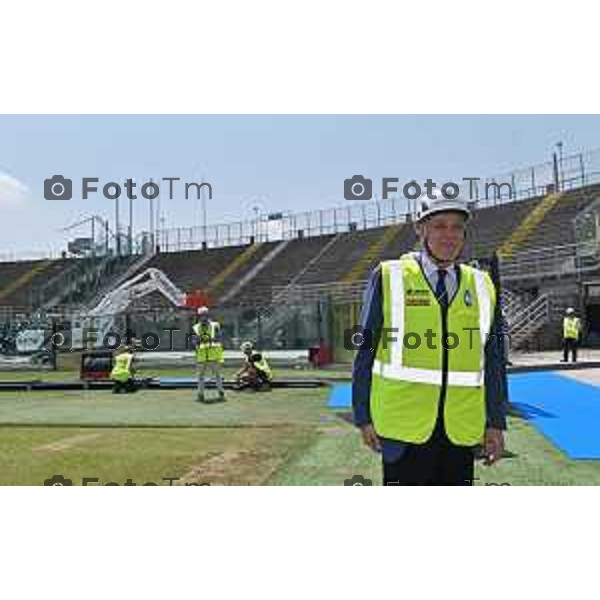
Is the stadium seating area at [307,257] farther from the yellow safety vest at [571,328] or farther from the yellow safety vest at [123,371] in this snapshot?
the yellow safety vest at [123,371]

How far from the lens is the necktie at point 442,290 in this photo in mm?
3600

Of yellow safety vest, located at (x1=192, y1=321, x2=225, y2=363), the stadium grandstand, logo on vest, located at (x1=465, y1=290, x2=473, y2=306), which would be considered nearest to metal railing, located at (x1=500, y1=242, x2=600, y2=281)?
the stadium grandstand

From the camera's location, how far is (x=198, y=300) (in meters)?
29.3

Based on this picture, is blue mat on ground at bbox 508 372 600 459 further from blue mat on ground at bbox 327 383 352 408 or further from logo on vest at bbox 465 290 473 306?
logo on vest at bbox 465 290 473 306

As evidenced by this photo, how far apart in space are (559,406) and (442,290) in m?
7.52

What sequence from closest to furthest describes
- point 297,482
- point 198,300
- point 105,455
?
point 297,482 → point 105,455 → point 198,300

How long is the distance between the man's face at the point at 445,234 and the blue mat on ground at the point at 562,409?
3.56m

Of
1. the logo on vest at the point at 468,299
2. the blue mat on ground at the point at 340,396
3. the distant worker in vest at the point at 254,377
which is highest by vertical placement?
the logo on vest at the point at 468,299

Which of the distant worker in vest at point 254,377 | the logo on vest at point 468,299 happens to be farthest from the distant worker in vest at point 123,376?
the logo on vest at point 468,299

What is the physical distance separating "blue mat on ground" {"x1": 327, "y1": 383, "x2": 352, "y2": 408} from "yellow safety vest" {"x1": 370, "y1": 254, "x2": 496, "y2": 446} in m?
6.85

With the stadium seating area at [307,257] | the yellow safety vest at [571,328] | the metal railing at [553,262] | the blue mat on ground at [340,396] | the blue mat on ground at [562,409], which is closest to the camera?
the blue mat on ground at [562,409]
